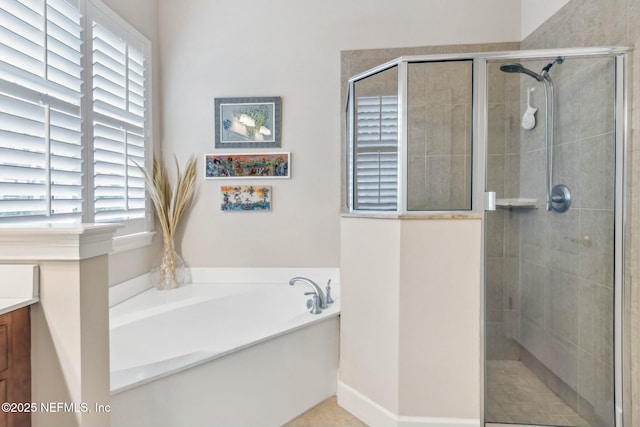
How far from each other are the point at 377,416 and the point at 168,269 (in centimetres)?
168

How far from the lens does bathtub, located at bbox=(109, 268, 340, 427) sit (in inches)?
52.2

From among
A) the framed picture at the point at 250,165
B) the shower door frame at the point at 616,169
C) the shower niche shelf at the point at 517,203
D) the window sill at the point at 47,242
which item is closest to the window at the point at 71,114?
the framed picture at the point at 250,165

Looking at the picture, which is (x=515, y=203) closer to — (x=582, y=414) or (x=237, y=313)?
(x=582, y=414)

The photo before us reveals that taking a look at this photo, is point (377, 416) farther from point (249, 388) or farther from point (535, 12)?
point (535, 12)

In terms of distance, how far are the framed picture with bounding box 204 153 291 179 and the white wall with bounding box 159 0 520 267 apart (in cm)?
7

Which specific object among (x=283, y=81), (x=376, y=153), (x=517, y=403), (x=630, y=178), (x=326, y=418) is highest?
(x=283, y=81)

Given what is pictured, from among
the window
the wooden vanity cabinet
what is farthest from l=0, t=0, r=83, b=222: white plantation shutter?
the wooden vanity cabinet

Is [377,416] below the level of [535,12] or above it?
below

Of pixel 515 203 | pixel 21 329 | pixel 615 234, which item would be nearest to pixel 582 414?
pixel 615 234

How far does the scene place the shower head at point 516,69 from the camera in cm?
162

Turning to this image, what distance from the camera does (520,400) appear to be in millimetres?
1688

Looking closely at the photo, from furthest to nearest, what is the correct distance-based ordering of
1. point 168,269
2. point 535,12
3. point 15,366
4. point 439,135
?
point 168,269 < point 535,12 < point 439,135 < point 15,366

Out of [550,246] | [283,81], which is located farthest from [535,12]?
[283,81]

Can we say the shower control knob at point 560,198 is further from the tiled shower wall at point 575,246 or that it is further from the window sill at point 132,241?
the window sill at point 132,241
